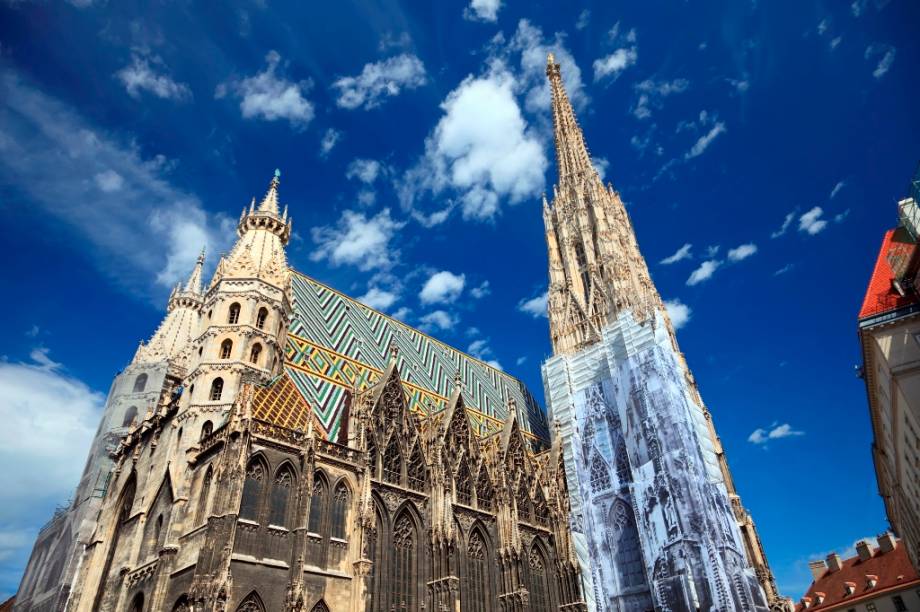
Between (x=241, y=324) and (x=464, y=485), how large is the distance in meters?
12.8

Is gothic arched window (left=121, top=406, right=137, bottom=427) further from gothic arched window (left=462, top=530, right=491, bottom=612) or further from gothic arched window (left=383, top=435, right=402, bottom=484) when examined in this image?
gothic arched window (left=462, top=530, right=491, bottom=612)

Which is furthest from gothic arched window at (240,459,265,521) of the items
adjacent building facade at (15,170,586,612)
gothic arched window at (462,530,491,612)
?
gothic arched window at (462,530,491,612)

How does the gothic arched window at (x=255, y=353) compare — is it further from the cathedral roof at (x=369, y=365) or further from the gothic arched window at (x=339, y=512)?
the gothic arched window at (x=339, y=512)

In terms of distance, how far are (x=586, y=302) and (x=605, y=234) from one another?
5513 mm

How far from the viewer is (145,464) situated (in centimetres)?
2406

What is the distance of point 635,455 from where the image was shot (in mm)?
30859

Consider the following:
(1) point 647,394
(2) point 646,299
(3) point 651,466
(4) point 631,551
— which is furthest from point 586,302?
(4) point 631,551

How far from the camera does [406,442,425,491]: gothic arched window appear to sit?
25.6m

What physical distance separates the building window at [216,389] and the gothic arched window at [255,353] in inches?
60.4

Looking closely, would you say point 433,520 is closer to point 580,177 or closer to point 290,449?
point 290,449

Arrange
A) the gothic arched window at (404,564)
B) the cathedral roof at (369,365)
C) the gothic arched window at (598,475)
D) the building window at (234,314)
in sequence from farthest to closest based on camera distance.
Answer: the gothic arched window at (598,475), the cathedral roof at (369,365), the building window at (234,314), the gothic arched window at (404,564)

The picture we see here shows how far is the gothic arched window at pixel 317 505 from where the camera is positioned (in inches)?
804

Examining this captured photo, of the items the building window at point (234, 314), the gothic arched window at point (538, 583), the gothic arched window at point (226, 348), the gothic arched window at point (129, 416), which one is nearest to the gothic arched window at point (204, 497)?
the gothic arched window at point (226, 348)

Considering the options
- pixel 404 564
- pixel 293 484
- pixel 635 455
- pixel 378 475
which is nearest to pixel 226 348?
pixel 293 484
